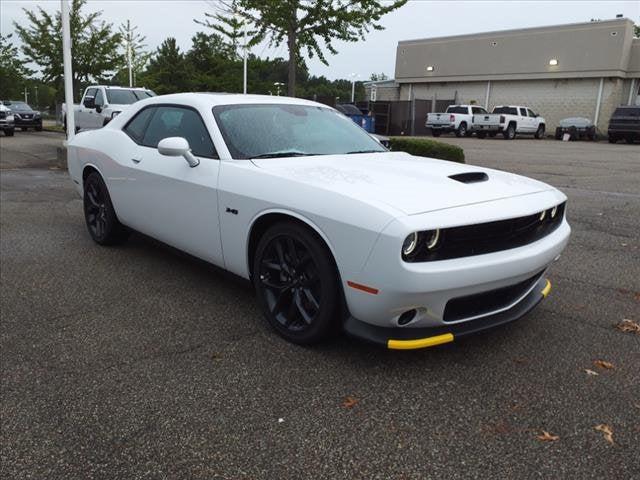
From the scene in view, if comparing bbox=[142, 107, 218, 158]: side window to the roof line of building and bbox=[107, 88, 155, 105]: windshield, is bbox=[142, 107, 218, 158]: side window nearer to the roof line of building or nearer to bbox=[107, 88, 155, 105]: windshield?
bbox=[107, 88, 155, 105]: windshield

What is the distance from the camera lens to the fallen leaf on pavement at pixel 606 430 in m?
2.47

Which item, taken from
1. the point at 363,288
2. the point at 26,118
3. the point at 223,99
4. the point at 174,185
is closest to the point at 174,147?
the point at 174,185

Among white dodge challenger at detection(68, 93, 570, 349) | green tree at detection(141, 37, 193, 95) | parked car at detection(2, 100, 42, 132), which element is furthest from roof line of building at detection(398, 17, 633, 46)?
white dodge challenger at detection(68, 93, 570, 349)

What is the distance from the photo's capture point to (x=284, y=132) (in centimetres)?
405

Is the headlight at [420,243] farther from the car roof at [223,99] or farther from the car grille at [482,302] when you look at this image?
the car roof at [223,99]

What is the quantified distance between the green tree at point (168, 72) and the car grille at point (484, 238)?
3697 cm

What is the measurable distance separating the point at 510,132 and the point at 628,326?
2910 cm

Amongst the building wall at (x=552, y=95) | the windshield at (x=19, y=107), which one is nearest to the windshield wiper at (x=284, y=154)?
the windshield at (x=19, y=107)

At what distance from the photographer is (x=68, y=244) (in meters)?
5.61

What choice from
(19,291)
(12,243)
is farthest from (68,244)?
(19,291)

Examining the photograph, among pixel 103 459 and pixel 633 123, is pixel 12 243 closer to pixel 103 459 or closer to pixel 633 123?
pixel 103 459

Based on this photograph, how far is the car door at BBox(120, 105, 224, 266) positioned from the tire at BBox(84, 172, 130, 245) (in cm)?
41

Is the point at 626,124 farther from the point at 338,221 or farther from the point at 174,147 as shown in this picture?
the point at 338,221

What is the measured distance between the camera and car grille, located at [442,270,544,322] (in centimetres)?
291
